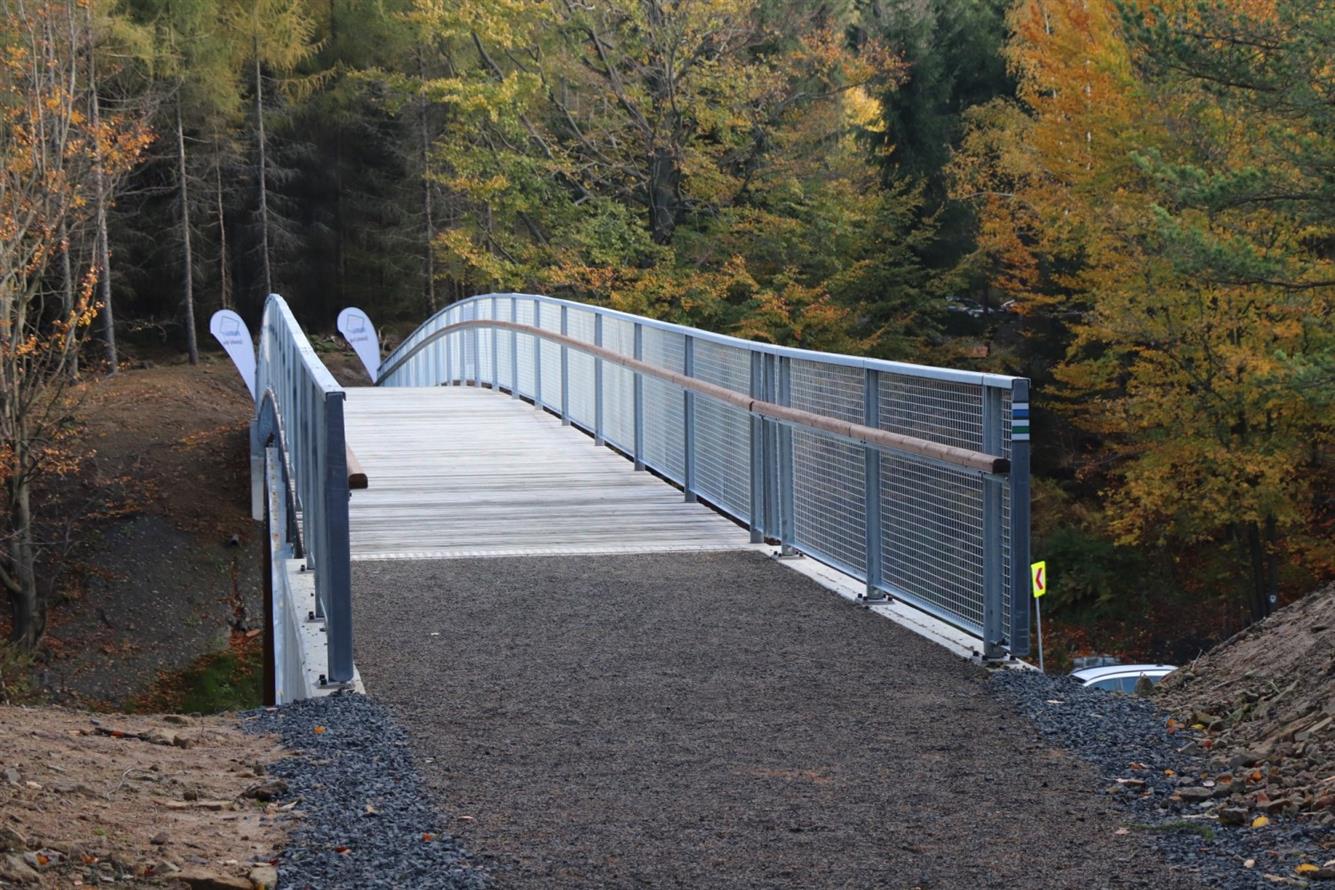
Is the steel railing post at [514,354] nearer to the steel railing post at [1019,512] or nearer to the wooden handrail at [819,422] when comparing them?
the wooden handrail at [819,422]

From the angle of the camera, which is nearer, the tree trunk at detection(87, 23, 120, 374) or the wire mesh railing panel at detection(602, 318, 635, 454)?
the wire mesh railing panel at detection(602, 318, 635, 454)

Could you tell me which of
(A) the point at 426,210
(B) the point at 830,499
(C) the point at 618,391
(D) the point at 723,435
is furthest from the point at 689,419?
(A) the point at 426,210

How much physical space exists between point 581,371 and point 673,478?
4.18 meters

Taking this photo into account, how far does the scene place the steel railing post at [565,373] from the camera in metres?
17.3

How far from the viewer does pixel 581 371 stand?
1684 cm

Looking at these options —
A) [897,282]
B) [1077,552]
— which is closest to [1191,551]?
[1077,552]

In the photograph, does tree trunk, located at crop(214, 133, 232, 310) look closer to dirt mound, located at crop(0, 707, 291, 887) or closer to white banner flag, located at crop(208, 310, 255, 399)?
white banner flag, located at crop(208, 310, 255, 399)

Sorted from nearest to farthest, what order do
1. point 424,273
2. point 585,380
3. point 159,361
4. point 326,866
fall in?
point 326,866
point 585,380
point 159,361
point 424,273

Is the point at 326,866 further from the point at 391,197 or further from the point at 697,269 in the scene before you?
the point at 391,197

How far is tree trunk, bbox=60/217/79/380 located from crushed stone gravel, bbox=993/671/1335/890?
868 inches

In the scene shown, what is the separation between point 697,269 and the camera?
34156 millimetres

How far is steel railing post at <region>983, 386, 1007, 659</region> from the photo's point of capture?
22.9 ft

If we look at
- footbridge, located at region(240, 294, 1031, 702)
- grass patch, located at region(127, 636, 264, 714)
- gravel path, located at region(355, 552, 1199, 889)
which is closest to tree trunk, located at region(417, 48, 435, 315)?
grass patch, located at region(127, 636, 264, 714)

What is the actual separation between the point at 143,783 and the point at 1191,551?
29.7 m
